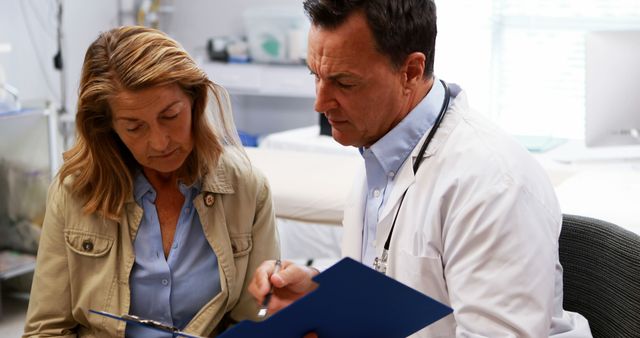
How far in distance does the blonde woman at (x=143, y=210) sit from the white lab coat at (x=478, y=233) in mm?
428

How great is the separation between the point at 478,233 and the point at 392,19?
1.21ft

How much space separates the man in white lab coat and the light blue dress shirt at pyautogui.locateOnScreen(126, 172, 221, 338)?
33cm

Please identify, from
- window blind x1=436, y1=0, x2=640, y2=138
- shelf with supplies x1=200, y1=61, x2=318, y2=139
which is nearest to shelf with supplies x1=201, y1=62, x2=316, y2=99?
shelf with supplies x1=200, y1=61, x2=318, y2=139

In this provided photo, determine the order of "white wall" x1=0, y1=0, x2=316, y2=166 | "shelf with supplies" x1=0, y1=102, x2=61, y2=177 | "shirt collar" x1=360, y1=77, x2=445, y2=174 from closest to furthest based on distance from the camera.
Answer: "shirt collar" x1=360, y1=77, x2=445, y2=174, "shelf with supplies" x1=0, y1=102, x2=61, y2=177, "white wall" x1=0, y1=0, x2=316, y2=166

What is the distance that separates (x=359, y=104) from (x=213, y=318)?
0.58 m

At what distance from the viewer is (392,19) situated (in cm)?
128

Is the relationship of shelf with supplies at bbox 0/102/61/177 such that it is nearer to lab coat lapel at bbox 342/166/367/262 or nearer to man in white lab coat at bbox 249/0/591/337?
lab coat lapel at bbox 342/166/367/262

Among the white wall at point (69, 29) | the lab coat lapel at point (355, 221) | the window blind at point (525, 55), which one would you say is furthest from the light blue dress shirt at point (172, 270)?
the window blind at point (525, 55)

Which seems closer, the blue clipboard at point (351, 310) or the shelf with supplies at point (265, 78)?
the blue clipboard at point (351, 310)

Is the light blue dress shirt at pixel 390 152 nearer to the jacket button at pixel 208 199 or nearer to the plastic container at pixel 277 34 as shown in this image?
the jacket button at pixel 208 199

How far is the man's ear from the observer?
4.33 ft

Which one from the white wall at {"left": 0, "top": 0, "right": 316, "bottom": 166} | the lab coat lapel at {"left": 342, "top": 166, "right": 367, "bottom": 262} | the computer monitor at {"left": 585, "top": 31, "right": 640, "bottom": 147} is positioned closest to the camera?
the lab coat lapel at {"left": 342, "top": 166, "right": 367, "bottom": 262}

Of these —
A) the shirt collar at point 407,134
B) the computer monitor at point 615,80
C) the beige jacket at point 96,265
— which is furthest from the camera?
the computer monitor at point 615,80

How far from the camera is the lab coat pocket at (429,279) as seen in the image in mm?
1279
